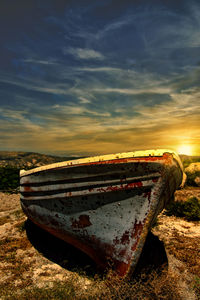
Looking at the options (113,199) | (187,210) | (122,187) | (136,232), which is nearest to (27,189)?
(113,199)

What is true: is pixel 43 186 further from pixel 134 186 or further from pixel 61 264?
pixel 134 186

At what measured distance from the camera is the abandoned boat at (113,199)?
270 centimetres

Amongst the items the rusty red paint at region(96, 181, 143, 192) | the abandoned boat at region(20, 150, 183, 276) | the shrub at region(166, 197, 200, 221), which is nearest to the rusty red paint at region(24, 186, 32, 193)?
the abandoned boat at region(20, 150, 183, 276)

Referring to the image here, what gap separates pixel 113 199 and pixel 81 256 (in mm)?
1636

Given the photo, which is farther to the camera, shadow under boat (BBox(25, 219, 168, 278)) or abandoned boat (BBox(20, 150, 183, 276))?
shadow under boat (BBox(25, 219, 168, 278))

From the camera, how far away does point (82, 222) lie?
313 centimetres

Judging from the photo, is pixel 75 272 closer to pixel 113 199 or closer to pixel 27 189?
pixel 113 199

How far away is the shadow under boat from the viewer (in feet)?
10.4

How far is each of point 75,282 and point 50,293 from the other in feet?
1.55

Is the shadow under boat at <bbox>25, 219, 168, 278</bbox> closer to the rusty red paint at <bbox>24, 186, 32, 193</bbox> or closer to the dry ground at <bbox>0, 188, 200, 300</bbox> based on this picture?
the dry ground at <bbox>0, 188, 200, 300</bbox>

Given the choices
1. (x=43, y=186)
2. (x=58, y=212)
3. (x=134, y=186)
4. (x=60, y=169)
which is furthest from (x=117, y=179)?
(x=43, y=186)

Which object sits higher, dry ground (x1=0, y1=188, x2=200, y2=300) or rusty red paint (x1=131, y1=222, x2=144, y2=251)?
rusty red paint (x1=131, y1=222, x2=144, y2=251)

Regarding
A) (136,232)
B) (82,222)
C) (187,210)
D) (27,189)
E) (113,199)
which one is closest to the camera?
(136,232)

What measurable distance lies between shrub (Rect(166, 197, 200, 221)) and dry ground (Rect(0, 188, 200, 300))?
560 millimetres
